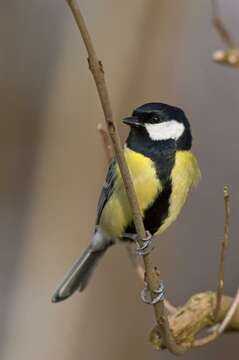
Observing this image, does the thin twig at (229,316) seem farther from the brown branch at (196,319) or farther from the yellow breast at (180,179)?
the yellow breast at (180,179)

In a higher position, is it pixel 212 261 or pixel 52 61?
pixel 52 61

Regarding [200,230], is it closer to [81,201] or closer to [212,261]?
[212,261]

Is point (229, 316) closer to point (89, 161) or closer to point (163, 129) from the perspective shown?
point (163, 129)

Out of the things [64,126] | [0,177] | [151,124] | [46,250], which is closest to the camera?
[151,124]

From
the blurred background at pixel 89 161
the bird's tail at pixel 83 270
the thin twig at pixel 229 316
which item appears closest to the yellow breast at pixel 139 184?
the bird's tail at pixel 83 270

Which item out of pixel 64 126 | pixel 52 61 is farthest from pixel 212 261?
pixel 52 61
